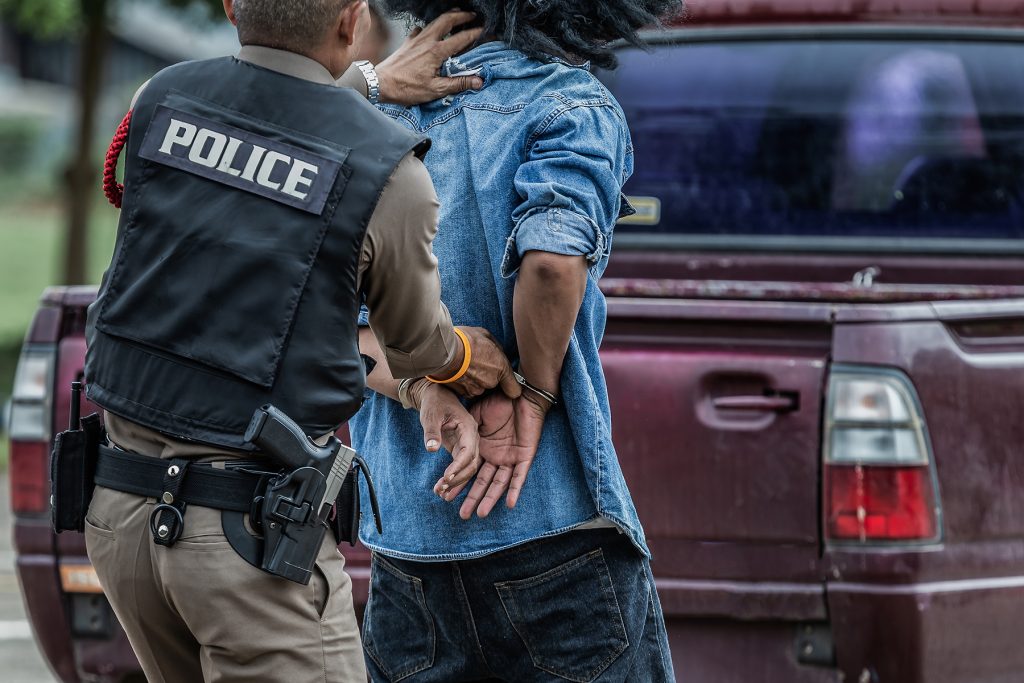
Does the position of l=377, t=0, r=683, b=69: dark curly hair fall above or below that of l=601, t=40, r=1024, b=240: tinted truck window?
above

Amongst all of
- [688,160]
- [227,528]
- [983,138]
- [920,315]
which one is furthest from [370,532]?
[983,138]

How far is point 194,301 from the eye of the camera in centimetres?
202

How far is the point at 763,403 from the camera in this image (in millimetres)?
3006

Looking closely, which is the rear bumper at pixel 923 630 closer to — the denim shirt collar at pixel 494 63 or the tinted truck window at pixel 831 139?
the denim shirt collar at pixel 494 63

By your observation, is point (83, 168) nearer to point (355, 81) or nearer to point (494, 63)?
point (355, 81)

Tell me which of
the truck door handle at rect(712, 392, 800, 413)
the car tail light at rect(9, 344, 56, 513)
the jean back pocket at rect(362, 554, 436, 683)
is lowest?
the car tail light at rect(9, 344, 56, 513)

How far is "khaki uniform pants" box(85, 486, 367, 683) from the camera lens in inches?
79.6

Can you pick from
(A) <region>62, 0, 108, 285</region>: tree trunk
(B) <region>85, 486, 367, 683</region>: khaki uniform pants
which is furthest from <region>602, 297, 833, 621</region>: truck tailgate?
(A) <region>62, 0, 108, 285</region>: tree trunk

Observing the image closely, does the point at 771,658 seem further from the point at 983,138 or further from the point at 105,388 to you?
the point at 983,138

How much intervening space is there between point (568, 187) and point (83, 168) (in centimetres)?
771

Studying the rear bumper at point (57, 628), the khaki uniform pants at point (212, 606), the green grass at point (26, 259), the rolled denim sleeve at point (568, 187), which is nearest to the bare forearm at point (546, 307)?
the rolled denim sleeve at point (568, 187)

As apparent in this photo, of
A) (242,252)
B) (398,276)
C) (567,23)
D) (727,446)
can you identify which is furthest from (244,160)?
(727,446)

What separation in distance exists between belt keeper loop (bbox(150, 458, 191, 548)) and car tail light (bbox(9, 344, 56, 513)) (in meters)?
1.51

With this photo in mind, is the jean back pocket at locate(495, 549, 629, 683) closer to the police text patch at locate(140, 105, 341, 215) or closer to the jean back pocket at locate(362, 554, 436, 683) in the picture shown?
the jean back pocket at locate(362, 554, 436, 683)
